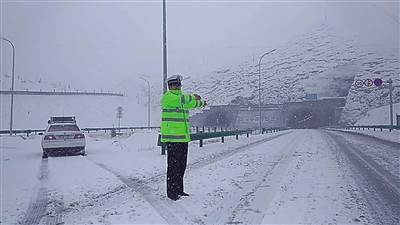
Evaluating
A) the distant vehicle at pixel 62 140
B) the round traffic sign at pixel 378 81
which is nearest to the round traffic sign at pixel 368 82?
the round traffic sign at pixel 378 81

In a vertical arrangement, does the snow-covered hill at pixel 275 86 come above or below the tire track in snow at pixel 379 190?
above

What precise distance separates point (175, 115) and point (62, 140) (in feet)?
34.2

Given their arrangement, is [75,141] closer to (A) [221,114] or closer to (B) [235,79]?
(A) [221,114]

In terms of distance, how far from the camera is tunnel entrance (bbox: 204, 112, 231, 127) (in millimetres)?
38234

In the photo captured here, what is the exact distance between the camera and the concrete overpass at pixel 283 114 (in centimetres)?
4835

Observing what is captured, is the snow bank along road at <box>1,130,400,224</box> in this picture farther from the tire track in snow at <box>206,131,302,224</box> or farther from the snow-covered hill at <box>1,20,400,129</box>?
the snow-covered hill at <box>1,20,400,129</box>

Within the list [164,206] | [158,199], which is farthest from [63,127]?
[164,206]

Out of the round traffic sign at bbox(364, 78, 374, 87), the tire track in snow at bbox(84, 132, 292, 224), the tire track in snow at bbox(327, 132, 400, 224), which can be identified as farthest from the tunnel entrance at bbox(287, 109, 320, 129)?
the tire track in snow at bbox(84, 132, 292, 224)

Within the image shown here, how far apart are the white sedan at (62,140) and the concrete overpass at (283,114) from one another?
24.3 meters

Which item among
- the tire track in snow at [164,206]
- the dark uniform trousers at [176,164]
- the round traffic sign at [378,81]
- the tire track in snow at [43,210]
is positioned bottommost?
the tire track in snow at [43,210]

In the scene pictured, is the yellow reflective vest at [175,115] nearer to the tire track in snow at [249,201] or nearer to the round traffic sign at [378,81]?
the tire track in snow at [249,201]

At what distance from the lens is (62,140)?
1490 cm

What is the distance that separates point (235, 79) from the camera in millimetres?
72625

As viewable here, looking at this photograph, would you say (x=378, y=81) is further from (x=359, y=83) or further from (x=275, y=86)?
(x=275, y=86)
